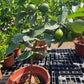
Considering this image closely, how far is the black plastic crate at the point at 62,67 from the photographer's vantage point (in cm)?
127

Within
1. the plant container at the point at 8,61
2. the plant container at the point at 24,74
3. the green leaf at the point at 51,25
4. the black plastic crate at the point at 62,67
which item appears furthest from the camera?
the plant container at the point at 8,61

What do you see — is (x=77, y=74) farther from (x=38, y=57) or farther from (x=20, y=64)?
(x=20, y=64)

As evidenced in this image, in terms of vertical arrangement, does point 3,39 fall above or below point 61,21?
below

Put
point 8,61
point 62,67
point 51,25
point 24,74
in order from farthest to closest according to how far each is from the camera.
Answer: point 8,61 → point 62,67 → point 24,74 → point 51,25

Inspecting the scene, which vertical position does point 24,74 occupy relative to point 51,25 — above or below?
below

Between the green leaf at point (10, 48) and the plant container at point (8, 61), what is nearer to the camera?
the green leaf at point (10, 48)

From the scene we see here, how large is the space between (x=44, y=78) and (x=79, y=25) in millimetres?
783

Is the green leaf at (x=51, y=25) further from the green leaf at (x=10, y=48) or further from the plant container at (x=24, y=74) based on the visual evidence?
the plant container at (x=24, y=74)

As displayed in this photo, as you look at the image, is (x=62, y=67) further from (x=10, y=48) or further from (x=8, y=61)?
(x=10, y=48)

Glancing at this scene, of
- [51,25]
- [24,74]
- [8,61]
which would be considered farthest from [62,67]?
[51,25]

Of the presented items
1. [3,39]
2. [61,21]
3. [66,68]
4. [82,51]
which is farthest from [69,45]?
[61,21]

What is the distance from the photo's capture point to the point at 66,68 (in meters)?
1.46

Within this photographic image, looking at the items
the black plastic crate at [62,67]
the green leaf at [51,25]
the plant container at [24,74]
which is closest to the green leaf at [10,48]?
the green leaf at [51,25]

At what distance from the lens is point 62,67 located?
1483 millimetres
